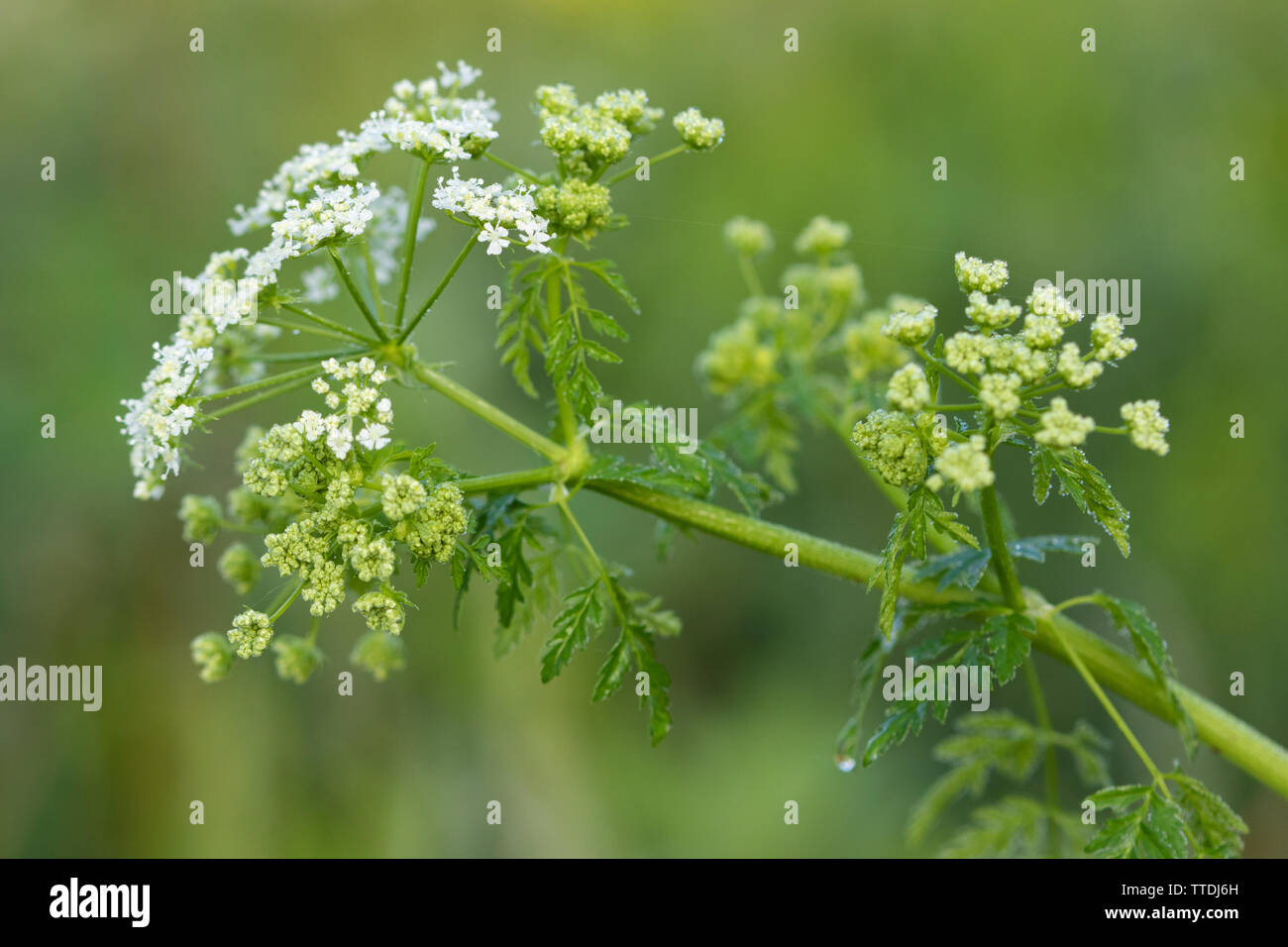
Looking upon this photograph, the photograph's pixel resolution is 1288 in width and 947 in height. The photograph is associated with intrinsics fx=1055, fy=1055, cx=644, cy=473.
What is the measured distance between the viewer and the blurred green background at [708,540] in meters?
7.06

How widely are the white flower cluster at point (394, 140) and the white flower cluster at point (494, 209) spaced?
0.14 m

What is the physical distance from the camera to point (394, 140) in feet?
9.87

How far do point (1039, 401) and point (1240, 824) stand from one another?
1389 mm

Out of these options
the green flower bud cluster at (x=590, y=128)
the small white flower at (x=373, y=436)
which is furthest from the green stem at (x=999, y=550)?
the small white flower at (x=373, y=436)

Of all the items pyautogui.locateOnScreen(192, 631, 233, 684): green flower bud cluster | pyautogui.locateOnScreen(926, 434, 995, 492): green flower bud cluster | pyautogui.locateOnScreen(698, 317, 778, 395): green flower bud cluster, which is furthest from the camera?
pyautogui.locateOnScreen(698, 317, 778, 395): green flower bud cluster

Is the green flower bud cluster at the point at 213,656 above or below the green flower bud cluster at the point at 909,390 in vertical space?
below

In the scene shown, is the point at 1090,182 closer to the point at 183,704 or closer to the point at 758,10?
the point at 758,10

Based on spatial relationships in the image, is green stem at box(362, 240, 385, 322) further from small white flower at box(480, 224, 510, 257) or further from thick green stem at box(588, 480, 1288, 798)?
thick green stem at box(588, 480, 1288, 798)

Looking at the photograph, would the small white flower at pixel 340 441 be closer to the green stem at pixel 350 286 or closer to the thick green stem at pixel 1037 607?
the green stem at pixel 350 286

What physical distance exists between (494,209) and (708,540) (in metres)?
5.07

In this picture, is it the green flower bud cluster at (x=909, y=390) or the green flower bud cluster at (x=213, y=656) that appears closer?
the green flower bud cluster at (x=909, y=390)

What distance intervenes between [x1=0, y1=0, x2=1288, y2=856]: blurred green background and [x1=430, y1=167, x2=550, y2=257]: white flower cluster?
4.69 m

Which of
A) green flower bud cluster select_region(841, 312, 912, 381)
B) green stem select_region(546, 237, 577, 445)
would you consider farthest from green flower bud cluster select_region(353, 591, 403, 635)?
green flower bud cluster select_region(841, 312, 912, 381)

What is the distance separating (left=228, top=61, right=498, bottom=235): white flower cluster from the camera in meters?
3.00
